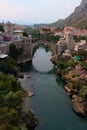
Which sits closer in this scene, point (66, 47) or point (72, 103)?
point (72, 103)

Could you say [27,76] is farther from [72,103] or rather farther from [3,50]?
[72,103]

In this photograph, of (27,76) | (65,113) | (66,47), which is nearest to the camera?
(65,113)

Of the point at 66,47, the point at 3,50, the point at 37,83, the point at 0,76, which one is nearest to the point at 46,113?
the point at 0,76

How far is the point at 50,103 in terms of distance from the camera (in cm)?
1841

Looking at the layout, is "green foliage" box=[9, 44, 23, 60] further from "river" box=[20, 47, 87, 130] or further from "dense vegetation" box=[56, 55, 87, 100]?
"dense vegetation" box=[56, 55, 87, 100]

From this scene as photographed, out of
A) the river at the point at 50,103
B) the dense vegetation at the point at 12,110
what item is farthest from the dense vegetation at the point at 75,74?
the dense vegetation at the point at 12,110

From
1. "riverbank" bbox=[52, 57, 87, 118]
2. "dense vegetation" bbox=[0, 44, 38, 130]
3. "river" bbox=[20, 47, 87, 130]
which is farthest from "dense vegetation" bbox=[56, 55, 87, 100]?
"dense vegetation" bbox=[0, 44, 38, 130]

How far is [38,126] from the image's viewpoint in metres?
14.5

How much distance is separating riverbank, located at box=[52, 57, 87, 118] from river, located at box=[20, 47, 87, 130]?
1.14 ft

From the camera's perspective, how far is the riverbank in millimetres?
16797

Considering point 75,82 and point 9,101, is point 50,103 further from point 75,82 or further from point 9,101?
point 9,101

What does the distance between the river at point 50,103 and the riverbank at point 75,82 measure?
0.35m

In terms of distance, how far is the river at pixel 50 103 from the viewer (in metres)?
15.1

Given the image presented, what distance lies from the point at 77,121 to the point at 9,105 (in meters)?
3.88
